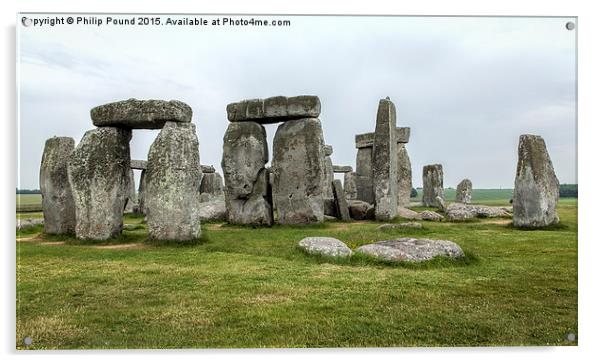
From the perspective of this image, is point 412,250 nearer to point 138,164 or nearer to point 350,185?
point 138,164

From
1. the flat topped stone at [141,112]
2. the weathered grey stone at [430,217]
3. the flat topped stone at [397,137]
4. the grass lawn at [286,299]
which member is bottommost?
the grass lawn at [286,299]

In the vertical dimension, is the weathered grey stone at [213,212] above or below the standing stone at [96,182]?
below

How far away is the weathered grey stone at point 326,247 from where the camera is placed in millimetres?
7191

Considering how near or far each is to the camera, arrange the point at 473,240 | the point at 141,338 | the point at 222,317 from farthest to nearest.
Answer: the point at 473,240, the point at 222,317, the point at 141,338

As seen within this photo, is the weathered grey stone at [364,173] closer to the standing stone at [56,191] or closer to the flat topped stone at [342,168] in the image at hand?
the flat topped stone at [342,168]

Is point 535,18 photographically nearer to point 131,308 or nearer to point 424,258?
point 424,258

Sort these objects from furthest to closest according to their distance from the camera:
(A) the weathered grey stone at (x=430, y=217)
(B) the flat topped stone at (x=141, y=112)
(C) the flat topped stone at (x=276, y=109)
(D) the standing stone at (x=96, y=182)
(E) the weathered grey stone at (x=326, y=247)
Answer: (A) the weathered grey stone at (x=430, y=217) < (C) the flat topped stone at (x=276, y=109) < (D) the standing stone at (x=96, y=182) < (B) the flat topped stone at (x=141, y=112) < (E) the weathered grey stone at (x=326, y=247)

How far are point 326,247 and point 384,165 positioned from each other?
23.4ft

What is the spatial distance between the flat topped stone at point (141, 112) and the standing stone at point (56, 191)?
5.61 ft

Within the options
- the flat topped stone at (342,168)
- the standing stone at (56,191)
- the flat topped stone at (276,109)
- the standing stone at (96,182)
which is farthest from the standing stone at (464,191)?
the standing stone at (56,191)

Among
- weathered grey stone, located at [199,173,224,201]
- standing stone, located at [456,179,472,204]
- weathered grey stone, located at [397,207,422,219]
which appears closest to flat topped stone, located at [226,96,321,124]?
weathered grey stone, located at [397,207,422,219]

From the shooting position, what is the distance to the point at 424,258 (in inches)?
266

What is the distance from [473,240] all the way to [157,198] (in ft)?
19.4
